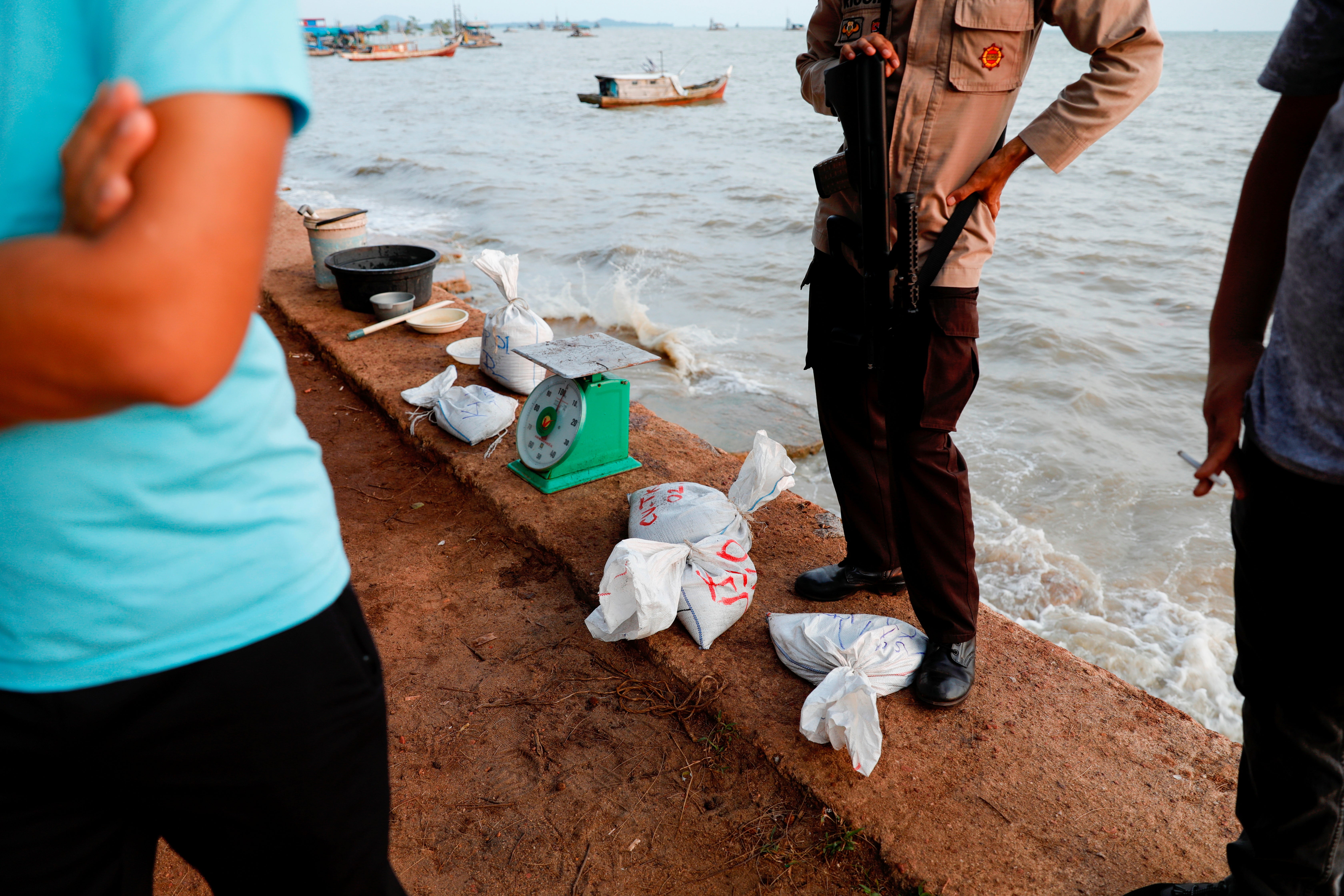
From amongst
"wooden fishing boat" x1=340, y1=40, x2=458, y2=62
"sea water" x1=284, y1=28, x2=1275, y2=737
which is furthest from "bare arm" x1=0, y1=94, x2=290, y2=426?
"wooden fishing boat" x1=340, y1=40, x2=458, y2=62

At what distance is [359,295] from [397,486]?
1989mm

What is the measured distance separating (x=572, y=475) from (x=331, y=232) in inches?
127

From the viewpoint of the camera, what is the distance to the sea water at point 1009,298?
13.0 feet

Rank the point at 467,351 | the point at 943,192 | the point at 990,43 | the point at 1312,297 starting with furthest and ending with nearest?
the point at 467,351
the point at 943,192
the point at 990,43
the point at 1312,297

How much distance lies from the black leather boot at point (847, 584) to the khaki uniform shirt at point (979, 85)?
3.25 ft

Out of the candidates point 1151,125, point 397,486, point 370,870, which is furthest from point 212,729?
point 1151,125

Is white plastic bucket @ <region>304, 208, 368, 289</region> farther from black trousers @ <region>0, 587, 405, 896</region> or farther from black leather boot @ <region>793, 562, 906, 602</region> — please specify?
black trousers @ <region>0, 587, 405, 896</region>

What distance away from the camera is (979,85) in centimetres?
184

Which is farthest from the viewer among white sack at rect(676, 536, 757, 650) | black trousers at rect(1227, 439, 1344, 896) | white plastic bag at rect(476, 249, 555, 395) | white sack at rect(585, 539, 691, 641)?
white plastic bag at rect(476, 249, 555, 395)

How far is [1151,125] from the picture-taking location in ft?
61.3

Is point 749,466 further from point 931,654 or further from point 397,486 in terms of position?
point 397,486

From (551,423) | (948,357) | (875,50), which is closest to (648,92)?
(551,423)

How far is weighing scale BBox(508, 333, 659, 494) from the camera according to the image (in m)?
2.97

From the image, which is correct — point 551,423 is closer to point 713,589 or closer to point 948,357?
point 713,589
